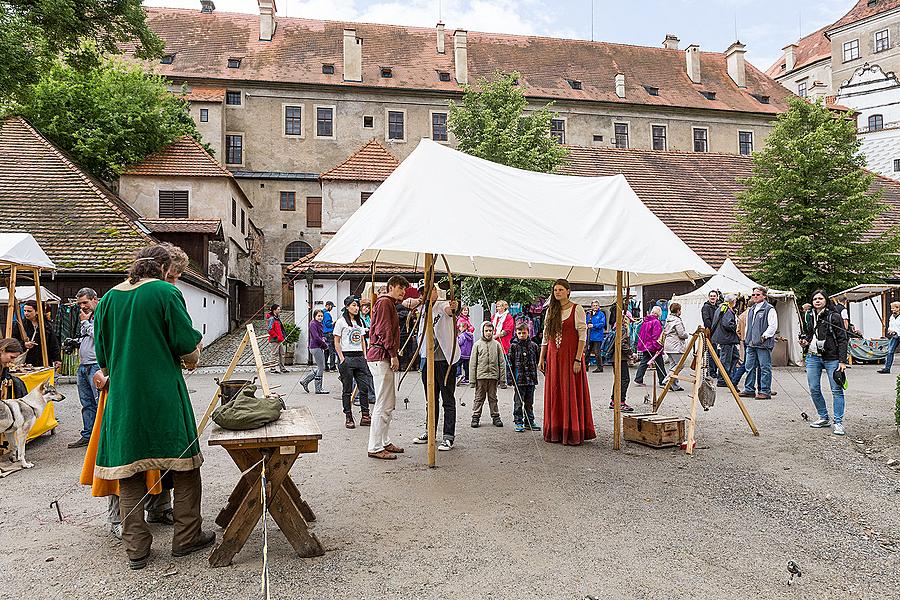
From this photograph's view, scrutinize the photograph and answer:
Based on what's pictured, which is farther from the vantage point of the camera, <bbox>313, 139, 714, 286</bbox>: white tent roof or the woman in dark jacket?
the woman in dark jacket

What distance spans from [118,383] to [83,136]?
2774 centimetres

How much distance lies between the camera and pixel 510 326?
37.1 feet

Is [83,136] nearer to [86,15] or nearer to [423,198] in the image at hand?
[86,15]

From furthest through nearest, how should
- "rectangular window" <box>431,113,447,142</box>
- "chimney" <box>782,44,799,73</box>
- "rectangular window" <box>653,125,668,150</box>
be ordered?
"chimney" <box>782,44,799,73</box> → "rectangular window" <box>653,125,668,150</box> → "rectangular window" <box>431,113,447,142</box>

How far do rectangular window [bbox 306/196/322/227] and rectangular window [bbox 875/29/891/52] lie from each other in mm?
52039

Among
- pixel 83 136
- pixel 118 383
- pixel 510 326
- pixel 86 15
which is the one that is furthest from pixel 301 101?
pixel 118 383

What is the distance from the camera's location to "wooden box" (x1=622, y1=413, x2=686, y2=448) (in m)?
7.74

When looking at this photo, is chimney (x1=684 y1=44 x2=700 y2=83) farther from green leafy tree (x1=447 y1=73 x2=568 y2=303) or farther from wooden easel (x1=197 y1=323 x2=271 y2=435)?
wooden easel (x1=197 y1=323 x2=271 y2=435)

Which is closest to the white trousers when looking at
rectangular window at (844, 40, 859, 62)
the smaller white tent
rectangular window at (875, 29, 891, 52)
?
the smaller white tent

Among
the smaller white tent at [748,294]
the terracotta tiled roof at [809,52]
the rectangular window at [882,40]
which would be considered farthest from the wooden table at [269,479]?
the terracotta tiled roof at [809,52]

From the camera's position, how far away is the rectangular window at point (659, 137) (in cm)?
4253

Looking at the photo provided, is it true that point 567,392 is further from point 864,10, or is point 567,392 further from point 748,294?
point 864,10

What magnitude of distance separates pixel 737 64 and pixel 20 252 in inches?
1929

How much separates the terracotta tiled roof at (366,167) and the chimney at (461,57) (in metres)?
13.8
